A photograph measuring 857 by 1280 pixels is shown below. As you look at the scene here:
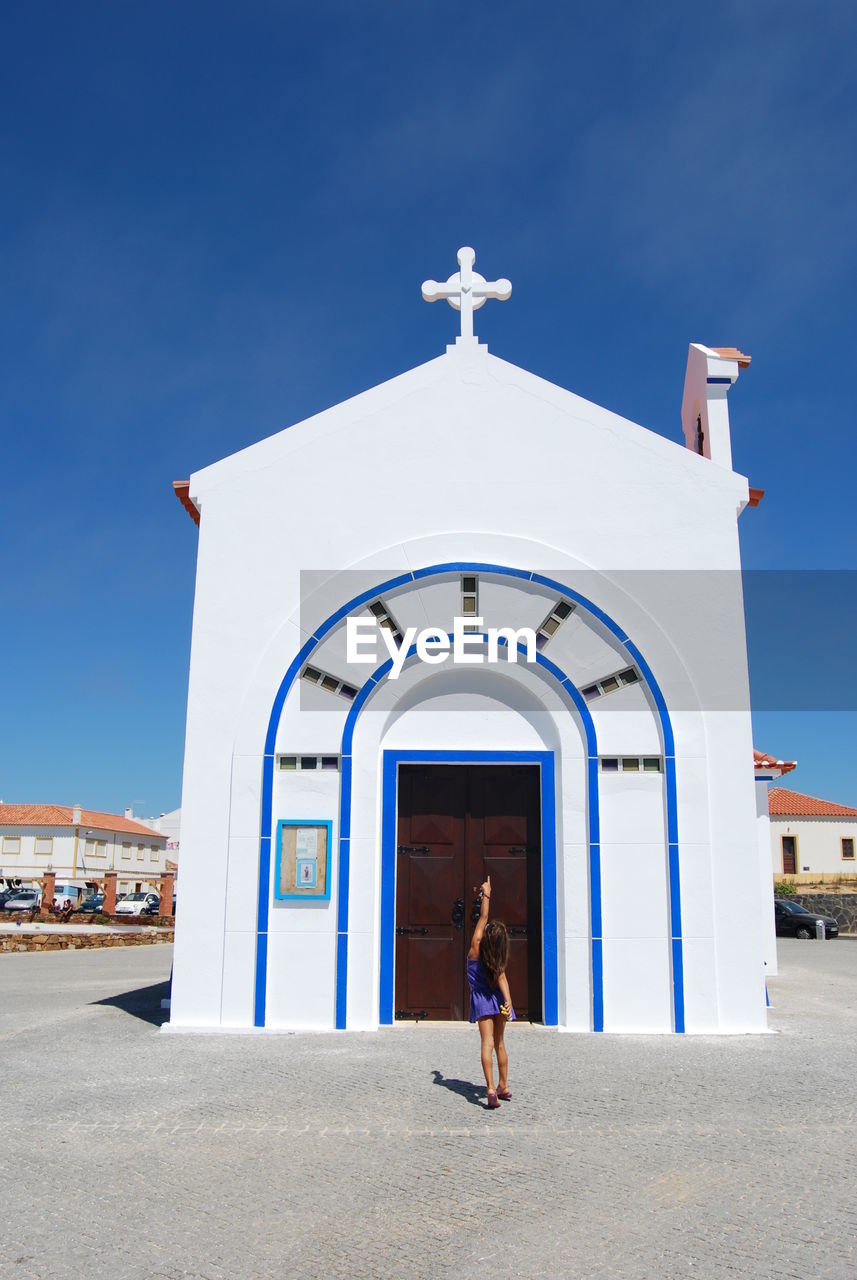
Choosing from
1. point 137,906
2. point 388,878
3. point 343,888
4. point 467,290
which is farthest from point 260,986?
point 137,906

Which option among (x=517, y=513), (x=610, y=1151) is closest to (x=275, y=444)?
(x=517, y=513)

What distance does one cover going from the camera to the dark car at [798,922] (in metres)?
30.6

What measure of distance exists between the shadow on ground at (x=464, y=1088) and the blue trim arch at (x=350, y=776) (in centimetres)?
219

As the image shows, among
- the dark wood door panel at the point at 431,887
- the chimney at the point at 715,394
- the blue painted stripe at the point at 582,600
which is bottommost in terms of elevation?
the dark wood door panel at the point at 431,887

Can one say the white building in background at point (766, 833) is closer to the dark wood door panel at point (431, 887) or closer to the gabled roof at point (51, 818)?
the dark wood door panel at point (431, 887)

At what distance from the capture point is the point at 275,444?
1094 cm

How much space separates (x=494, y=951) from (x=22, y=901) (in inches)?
1428

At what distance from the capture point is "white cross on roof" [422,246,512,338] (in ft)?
37.8

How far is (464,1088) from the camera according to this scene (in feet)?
24.1

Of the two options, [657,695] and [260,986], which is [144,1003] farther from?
[657,695]

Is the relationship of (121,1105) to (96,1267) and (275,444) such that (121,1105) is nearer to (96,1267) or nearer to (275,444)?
(96,1267)

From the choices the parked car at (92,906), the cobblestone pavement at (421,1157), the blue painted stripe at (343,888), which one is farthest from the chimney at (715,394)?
the parked car at (92,906)

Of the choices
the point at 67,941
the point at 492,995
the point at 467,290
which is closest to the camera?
the point at 492,995

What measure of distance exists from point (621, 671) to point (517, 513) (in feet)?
6.83
